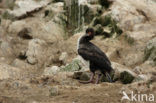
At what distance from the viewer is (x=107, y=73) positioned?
13078mm

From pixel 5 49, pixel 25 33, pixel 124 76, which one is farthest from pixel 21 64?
pixel 124 76

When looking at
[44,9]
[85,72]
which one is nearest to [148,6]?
[44,9]

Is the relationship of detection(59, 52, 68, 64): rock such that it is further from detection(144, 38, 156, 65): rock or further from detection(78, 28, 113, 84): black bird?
detection(78, 28, 113, 84): black bird

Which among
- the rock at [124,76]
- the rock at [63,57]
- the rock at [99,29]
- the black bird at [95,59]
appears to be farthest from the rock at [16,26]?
the rock at [124,76]

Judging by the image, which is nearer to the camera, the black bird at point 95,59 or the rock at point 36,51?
the black bird at point 95,59

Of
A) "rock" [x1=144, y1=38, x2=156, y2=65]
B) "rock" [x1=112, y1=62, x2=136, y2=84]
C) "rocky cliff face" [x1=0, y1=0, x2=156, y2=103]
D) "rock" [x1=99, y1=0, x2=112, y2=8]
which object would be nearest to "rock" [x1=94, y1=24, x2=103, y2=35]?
"rocky cliff face" [x1=0, y1=0, x2=156, y2=103]

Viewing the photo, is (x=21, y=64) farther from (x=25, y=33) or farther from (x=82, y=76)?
(x=82, y=76)

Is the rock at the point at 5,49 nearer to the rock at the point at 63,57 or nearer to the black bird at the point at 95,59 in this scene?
the rock at the point at 63,57

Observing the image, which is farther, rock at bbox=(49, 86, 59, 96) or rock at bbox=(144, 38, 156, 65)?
rock at bbox=(144, 38, 156, 65)

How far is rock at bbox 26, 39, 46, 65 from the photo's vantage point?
2028cm

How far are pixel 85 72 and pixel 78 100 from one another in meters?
4.34

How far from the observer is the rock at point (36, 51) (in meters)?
20.3

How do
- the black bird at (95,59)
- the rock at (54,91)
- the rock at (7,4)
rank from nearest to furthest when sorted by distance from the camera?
the rock at (54,91) → the black bird at (95,59) → the rock at (7,4)

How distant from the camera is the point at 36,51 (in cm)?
2058
